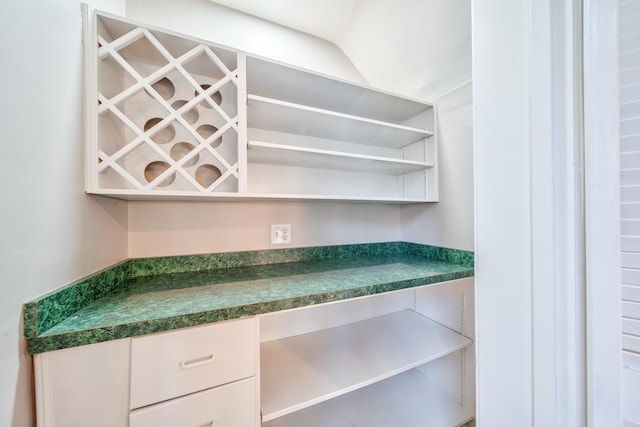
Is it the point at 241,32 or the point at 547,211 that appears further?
the point at 241,32

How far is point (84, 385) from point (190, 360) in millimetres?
225

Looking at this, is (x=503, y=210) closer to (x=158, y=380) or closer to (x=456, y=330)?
(x=456, y=330)

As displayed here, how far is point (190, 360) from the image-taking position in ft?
2.00

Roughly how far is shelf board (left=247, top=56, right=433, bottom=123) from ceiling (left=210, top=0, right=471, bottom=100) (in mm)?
195

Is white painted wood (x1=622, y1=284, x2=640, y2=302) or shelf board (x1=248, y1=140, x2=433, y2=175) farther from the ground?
shelf board (x1=248, y1=140, x2=433, y2=175)

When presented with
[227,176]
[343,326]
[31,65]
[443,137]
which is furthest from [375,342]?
[31,65]

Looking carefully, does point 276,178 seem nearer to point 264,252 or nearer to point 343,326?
point 264,252

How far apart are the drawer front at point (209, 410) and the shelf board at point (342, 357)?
0.38ft

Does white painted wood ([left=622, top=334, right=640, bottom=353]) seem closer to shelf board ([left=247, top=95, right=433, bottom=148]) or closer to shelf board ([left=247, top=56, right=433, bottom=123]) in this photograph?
shelf board ([left=247, top=95, right=433, bottom=148])

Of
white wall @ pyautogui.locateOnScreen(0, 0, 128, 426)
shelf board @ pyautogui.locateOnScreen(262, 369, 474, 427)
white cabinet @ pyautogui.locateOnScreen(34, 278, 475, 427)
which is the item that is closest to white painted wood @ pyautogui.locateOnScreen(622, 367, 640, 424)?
white cabinet @ pyautogui.locateOnScreen(34, 278, 475, 427)

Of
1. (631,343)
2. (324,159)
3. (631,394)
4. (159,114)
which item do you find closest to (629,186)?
(631,343)

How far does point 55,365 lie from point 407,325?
4.95ft

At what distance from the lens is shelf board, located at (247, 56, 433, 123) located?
3.27ft

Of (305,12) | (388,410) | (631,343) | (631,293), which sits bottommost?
(388,410)
